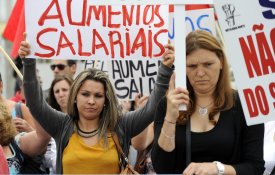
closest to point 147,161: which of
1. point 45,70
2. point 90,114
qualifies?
point 90,114

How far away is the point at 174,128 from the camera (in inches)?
175

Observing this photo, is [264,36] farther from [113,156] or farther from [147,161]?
[147,161]

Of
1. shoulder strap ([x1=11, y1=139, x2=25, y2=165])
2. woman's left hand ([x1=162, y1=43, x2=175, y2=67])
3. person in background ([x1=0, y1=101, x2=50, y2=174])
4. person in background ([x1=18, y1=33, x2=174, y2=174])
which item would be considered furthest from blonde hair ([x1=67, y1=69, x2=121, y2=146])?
shoulder strap ([x1=11, y1=139, x2=25, y2=165])

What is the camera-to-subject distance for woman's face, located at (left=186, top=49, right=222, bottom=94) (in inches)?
182

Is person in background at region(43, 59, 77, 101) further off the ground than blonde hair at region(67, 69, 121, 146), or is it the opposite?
person in background at region(43, 59, 77, 101)

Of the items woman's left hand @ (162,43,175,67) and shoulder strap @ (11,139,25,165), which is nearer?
woman's left hand @ (162,43,175,67)

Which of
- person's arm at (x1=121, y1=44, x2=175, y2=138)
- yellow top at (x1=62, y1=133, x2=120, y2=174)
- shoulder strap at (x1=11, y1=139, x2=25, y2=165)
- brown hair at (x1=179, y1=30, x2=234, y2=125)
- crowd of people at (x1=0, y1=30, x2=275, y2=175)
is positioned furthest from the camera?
shoulder strap at (x1=11, y1=139, x2=25, y2=165)

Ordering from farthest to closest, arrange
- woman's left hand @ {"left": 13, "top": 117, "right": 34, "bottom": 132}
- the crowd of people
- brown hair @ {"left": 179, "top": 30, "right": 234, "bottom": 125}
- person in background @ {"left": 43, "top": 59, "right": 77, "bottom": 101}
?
person in background @ {"left": 43, "top": 59, "right": 77, "bottom": 101} < woman's left hand @ {"left": 13, "top": 117, "right": 34, "bottom": 132} < brown hair @ {"left": 179, "top": 30, "right": 234, "bottom": 125} < the crowd of people

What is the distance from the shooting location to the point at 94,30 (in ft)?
18.4

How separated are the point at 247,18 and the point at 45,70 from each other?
934 cm

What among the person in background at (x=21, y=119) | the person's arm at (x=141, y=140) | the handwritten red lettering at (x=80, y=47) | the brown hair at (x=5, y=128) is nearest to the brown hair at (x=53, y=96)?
the person in background at (x=21, y=119)

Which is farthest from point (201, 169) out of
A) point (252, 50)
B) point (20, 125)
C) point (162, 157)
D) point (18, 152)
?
point (20, 125)

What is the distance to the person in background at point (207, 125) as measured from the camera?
4484 mm

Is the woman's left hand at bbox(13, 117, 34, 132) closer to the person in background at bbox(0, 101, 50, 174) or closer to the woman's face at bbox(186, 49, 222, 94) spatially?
A: the person in background at bbox(0, 101, 50, 174)
